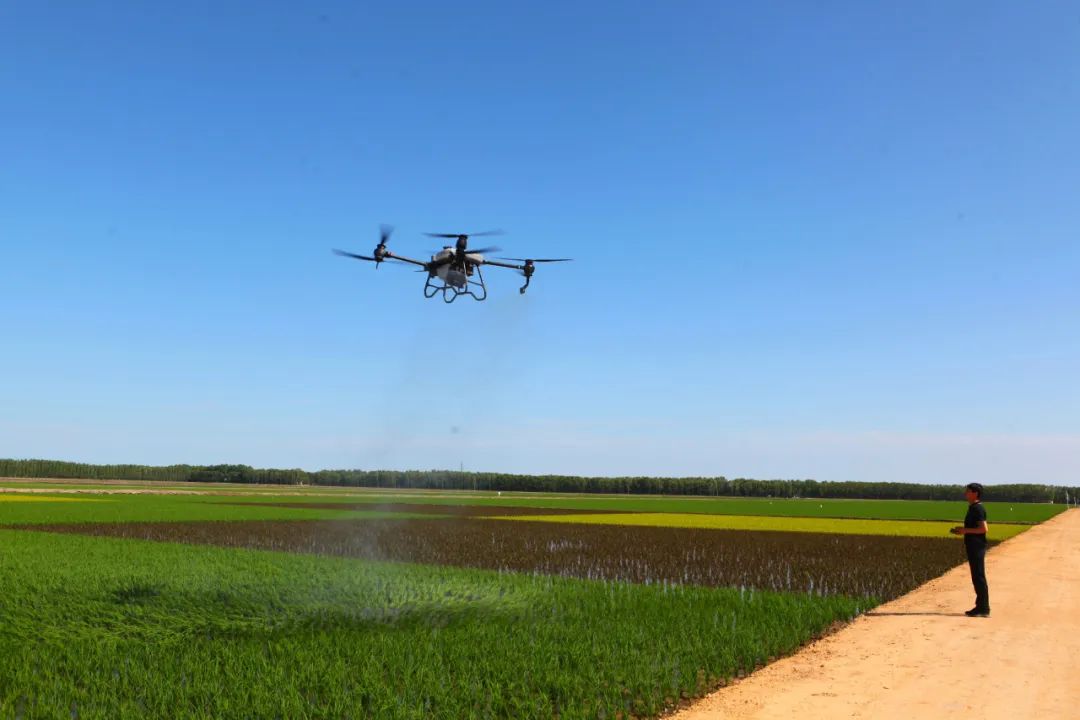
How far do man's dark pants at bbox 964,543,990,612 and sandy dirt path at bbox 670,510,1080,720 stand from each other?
39 cm

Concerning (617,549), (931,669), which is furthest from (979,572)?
(617,549)

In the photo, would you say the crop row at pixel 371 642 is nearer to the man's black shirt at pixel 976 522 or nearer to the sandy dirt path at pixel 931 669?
the sandy dirt path at pixel 931 669

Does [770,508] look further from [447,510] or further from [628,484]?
[628,484]

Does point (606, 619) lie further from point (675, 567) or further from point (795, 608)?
point (675, 567)

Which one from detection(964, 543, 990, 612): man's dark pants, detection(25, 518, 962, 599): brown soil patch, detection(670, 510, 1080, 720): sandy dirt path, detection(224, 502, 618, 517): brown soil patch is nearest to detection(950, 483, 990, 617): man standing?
detection(964, 543, 990, 612): man's dark pants

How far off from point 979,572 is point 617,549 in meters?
19.6

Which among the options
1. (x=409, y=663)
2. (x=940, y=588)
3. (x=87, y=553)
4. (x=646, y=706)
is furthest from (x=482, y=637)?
(x=87, y=553)

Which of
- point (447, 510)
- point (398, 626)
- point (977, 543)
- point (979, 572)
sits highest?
point (977, 543)

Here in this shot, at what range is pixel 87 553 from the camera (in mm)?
30672

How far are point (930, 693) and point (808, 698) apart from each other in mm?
2029

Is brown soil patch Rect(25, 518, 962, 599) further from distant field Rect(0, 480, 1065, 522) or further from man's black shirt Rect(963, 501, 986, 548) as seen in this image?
distant field Rect(0, 480, 1065, 522)

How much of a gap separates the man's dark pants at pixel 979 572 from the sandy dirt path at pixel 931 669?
1.28 ft

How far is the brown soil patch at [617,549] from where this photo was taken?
28188 millimetres

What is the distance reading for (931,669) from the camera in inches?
570
